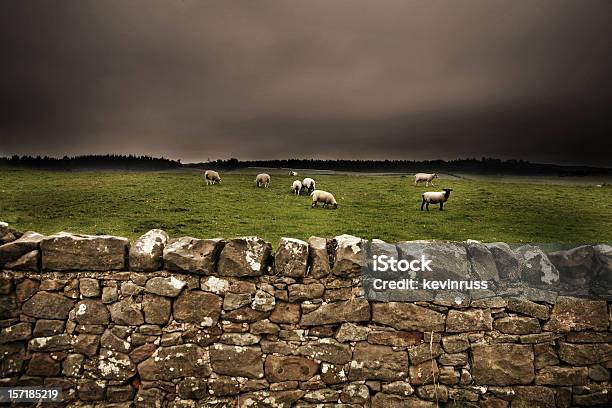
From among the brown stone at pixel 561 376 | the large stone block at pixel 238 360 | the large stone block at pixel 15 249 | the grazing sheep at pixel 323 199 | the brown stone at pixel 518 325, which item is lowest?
the brown stone at pixel 561 376

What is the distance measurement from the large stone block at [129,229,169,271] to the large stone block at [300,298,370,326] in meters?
2.01

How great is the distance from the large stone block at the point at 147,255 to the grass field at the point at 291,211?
903 cm

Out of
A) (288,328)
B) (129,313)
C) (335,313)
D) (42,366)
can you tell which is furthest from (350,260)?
(42,366)

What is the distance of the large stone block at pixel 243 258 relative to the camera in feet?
16.0

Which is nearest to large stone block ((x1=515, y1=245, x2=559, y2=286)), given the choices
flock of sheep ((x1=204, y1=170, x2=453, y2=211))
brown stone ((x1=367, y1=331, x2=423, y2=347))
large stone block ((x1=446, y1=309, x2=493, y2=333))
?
large stone block ((x1=446, y1=309, x2=493, y2=333))

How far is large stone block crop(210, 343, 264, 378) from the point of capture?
4965mm

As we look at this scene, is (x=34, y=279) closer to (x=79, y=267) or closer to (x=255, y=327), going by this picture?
(x=79, y=267)

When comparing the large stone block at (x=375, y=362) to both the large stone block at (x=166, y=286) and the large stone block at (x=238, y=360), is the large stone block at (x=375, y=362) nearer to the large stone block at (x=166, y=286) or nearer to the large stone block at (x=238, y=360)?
the large stone block at (x=238, y=360)

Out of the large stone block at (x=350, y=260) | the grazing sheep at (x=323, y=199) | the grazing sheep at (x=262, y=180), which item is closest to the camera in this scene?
the large stone block at (x=350, y=260)

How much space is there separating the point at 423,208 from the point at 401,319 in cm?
1824

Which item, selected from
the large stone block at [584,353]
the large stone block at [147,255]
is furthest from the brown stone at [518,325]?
the large stone block at [147,255]

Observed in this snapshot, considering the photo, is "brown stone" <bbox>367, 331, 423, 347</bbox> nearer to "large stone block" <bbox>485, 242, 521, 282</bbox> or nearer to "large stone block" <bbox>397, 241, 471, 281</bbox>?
"large stone block" <bbox>397, 241, 471, 281</bbox>

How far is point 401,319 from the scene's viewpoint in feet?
16.1

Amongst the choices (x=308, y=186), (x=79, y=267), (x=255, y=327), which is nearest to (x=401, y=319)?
(x=255, y=327)
